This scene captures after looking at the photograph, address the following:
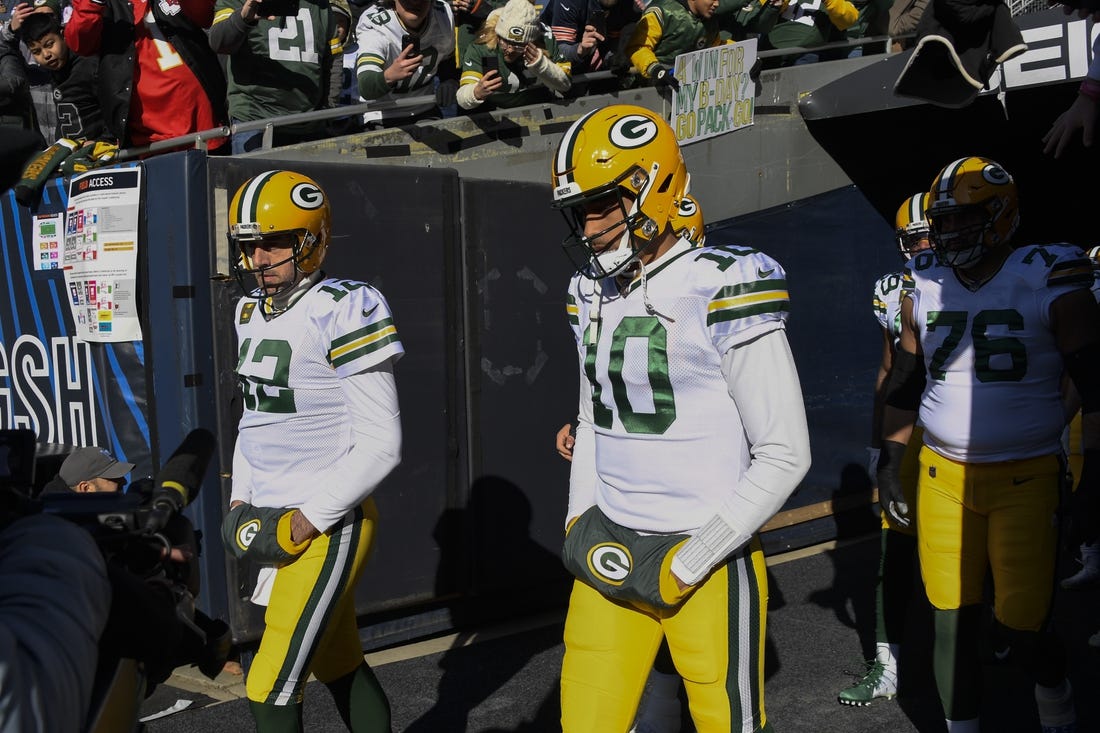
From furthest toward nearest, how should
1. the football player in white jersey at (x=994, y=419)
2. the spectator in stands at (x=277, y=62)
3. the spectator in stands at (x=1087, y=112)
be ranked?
1. the spectator in stands at (x=277, y=62)
2. the football player in white jersey at (x=994, y=419)
3. the spectator in stands at (x=1087, y=112)

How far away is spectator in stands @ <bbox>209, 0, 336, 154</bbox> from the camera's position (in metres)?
6.64

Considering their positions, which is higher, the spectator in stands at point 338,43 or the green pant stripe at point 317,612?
the spectator in stands at point 338,43

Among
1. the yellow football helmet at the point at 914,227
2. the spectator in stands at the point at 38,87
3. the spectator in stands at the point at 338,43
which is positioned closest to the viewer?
the yellow football helmet at the point at 914,227

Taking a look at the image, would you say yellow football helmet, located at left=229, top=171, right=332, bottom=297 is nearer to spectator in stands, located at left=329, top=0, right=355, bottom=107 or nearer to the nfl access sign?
spectator in stands, located at left=329, top=0, right=355, bottom=107

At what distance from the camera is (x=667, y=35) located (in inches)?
326

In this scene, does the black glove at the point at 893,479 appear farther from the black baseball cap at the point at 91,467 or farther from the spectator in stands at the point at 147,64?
the spectator in stands at the point at 147,64

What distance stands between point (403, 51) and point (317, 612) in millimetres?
4369

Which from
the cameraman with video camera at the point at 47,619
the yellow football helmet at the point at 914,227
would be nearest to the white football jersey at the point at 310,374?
the cameraman with video camera at the point at 47,619

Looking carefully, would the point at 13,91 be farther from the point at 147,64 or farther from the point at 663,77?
the point at 663,77

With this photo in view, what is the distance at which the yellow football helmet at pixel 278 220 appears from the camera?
388 cm

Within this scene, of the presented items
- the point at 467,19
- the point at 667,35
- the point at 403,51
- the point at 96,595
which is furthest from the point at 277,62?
the point at 96,595

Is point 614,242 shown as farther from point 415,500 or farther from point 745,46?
point 745,46

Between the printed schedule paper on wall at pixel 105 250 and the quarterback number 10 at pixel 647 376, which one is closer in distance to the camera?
the quarterback number 10 at pixel 647 376

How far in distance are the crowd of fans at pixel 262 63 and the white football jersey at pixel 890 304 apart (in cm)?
244
